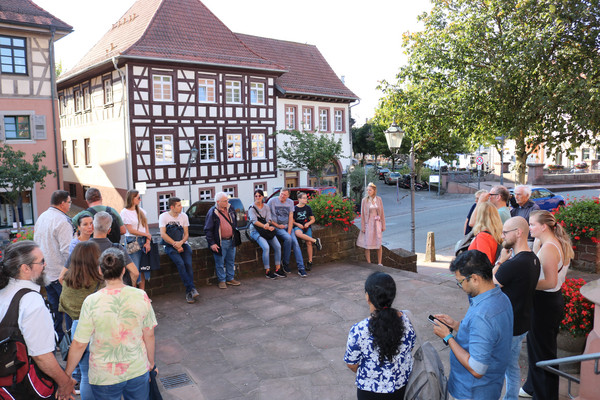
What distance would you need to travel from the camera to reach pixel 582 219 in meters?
10.0

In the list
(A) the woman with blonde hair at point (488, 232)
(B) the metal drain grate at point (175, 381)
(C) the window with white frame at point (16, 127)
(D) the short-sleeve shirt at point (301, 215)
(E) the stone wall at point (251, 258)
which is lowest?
(B) the metal drain grate at point (175, 381)

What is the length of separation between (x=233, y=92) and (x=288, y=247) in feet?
69.0

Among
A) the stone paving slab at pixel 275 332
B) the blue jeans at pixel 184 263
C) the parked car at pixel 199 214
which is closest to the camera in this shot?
the stone paving slab at pixel 275 332

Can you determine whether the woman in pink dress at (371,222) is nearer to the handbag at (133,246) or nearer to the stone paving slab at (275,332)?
the stone paving slab at (275,332)

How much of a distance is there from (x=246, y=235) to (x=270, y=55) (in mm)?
27345

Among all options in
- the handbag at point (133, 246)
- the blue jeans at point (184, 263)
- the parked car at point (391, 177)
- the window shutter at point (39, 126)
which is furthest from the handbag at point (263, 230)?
the parked car at point (391, 177)

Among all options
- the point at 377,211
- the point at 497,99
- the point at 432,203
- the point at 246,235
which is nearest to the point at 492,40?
the point at 497,99

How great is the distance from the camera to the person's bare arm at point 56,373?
3.18 metres

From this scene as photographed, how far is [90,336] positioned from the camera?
337 centimetres

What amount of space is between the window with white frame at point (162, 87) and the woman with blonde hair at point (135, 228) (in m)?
19.6

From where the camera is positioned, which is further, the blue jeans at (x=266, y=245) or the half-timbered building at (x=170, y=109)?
the half-timbered building at (x=170, y=109)

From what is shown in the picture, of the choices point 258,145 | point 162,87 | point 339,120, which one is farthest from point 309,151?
point 162,87

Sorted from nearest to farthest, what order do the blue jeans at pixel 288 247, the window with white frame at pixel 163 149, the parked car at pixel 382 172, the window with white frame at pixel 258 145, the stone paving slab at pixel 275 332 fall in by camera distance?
the stone paving slab at pixel 275 332
the blue jeans at pixel 288 247
the window with white frame at pixel 163 149
the window with white frame at pixel 258 145
the parked car at pixel 382 172

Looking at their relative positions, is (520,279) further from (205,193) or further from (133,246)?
(205,193)
